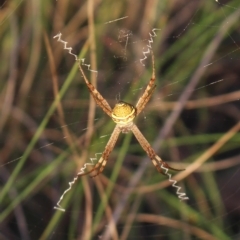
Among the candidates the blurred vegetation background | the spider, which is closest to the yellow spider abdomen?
the spider

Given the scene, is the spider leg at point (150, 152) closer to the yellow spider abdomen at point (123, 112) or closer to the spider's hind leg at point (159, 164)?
the spider's hind leg at point (159, 164)

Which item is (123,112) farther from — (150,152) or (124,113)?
(150,152)

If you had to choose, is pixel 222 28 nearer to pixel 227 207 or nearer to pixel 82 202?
pixel 227 207

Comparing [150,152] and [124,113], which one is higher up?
[124,113]

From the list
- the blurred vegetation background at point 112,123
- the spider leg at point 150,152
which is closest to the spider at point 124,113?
the spider leg at point 150,152

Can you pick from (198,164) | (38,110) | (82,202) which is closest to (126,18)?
(38,110)

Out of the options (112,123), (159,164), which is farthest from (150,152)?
(112,123)
